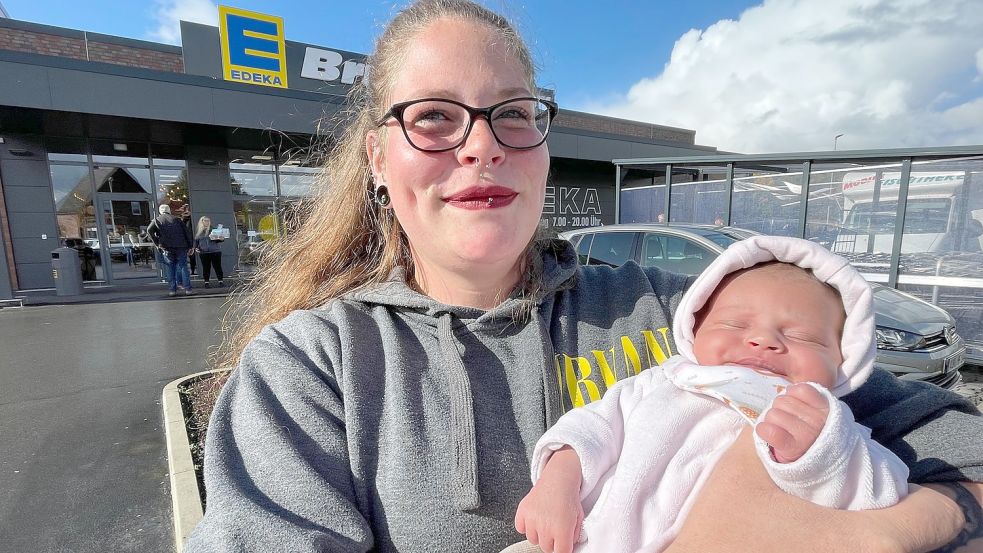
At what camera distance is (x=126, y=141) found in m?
11.7

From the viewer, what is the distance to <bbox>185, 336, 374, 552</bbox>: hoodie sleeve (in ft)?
3.02

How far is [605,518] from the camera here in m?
1.03

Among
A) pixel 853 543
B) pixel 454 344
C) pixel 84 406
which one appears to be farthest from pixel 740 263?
pixel 84 406

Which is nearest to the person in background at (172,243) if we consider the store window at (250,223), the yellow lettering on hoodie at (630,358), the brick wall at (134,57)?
the store window at (250,223)

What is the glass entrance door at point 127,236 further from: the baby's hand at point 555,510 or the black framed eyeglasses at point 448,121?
the baby's hand at point 555,510

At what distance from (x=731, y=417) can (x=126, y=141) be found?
579 inches

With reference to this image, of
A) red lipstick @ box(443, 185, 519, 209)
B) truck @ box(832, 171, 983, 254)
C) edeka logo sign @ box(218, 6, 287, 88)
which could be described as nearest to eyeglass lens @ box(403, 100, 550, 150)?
red lipstick @ box(443, 185, 519, 209)

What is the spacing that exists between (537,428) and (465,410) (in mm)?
198

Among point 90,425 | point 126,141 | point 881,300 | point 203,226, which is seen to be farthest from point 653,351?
A: point 126,141

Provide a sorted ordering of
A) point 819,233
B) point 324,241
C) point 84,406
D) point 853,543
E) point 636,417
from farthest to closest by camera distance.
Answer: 1. point 819,233
2. point 84,406
3. point 324,241
4. point 636,417
5. point 853,543

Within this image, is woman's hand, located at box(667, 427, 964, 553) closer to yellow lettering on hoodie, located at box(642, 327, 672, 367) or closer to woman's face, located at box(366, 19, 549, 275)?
yellow lettering on hoodie, located at box(642, 327, 672, 367)

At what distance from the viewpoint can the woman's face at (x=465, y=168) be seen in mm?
1276

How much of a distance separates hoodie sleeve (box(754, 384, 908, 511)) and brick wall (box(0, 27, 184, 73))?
14.9m

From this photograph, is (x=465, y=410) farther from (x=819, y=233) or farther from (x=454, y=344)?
(x=819, y=233)
